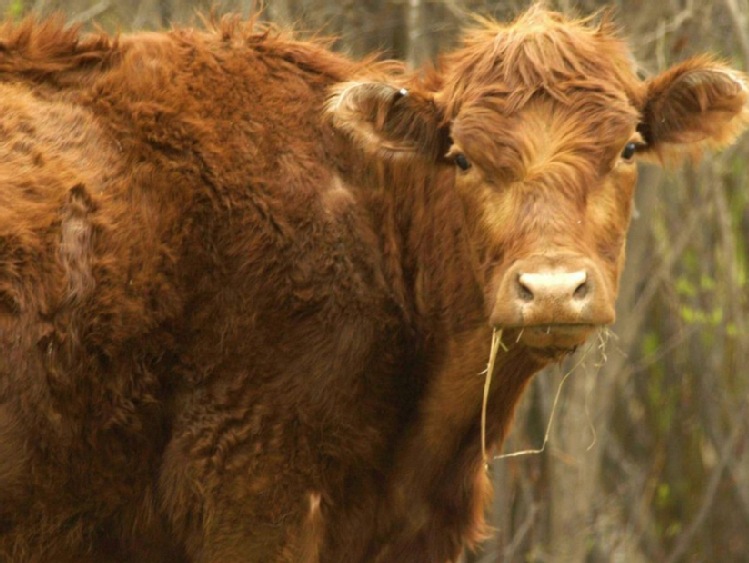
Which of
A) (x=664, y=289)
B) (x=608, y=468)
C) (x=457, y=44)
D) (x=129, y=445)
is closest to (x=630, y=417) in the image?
(x=608, y=468)

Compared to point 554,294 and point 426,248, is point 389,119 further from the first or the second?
point 554,294

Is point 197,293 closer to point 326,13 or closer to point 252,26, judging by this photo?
point 252,26

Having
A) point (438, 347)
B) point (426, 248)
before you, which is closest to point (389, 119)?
point (426, 248)

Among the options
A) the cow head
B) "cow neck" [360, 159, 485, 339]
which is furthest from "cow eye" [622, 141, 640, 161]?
"cow neck" [360, 159, 485, 339]

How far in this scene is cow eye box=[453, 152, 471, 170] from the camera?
524cm

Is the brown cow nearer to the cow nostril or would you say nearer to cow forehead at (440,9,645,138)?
cow forehead at (440,9,645,138)

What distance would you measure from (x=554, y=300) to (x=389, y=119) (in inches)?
50.6

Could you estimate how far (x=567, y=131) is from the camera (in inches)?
198

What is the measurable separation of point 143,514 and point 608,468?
545cm

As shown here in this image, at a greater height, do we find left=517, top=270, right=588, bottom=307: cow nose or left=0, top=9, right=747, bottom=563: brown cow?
left=517, top=270, right=588, bottom=307: cow nose

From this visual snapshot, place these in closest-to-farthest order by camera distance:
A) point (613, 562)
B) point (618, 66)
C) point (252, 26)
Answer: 1. point (618, 66)
2. point (252, 26)
3. point (613, 562)

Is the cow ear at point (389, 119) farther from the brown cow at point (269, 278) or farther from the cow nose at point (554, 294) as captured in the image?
the cow nose at point (554, 294)

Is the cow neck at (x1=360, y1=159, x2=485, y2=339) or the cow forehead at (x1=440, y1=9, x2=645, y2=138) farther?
the cow neck at (x1=360, y1=159, x2=485, y2=339)

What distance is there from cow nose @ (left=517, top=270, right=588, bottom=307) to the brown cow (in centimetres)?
42
